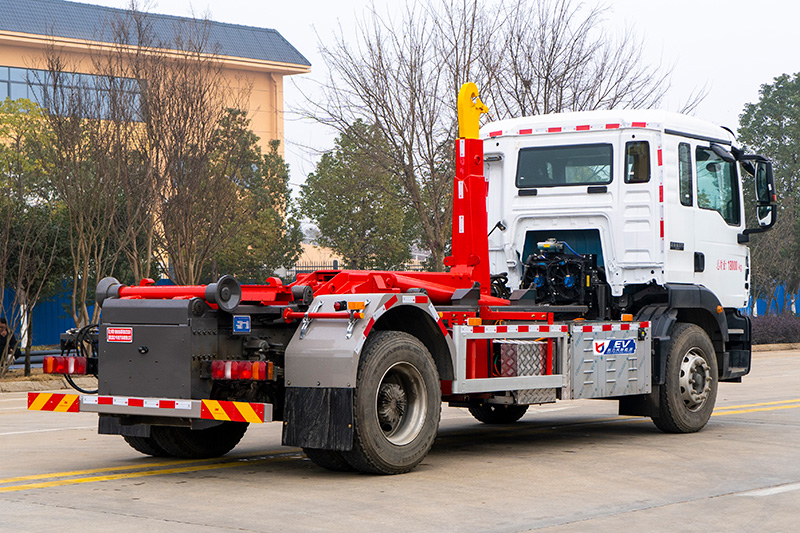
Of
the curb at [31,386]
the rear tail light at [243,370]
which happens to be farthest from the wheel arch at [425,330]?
the curb at [31,386]

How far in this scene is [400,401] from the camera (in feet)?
30.3

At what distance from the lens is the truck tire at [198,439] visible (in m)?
10.0

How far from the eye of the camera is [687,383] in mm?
12234

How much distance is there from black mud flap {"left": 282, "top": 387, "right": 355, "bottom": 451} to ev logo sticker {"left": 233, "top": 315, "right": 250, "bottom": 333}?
59 cm

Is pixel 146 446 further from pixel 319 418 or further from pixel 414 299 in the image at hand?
pixel 414 299

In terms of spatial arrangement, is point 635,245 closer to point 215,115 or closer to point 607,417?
point 607,417

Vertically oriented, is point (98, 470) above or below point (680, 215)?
below

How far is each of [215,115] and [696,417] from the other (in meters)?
13.4

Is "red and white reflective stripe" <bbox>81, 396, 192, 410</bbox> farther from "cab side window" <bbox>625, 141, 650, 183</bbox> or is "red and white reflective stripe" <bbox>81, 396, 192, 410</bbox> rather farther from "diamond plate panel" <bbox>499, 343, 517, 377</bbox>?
"cab side window" <bbox>625, 141, 650, 183</bbox>

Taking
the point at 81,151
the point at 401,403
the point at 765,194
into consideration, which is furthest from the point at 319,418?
the point at 81,151

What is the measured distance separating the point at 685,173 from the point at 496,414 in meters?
3.65

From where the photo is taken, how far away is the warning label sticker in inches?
351

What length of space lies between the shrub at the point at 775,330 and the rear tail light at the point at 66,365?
103ft

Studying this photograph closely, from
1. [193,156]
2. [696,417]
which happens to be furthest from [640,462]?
[193,156]
